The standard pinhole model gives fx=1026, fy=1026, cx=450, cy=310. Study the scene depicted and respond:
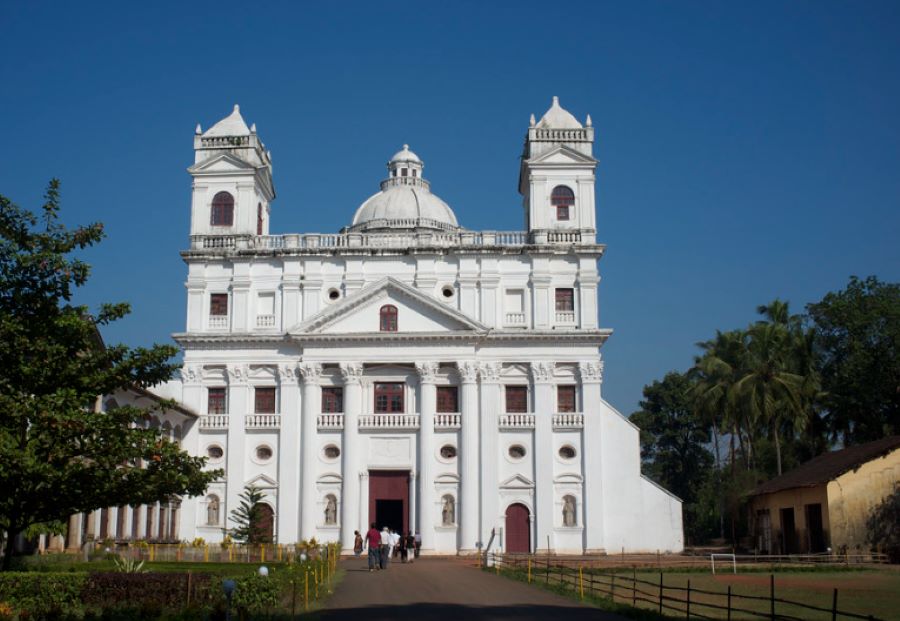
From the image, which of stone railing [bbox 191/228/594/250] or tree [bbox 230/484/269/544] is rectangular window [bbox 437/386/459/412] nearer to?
stone railing [bbox 191/228/594/250]

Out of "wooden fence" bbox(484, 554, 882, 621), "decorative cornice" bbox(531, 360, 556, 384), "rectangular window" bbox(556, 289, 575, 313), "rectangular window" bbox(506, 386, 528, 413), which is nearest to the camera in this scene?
"wooden fence" bbox(484, 554, 882, 621)

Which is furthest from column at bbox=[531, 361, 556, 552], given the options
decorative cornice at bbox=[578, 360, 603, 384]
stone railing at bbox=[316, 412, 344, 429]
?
stone railing at bbox=[316, 412, 344, 429]

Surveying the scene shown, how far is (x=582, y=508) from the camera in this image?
160ft

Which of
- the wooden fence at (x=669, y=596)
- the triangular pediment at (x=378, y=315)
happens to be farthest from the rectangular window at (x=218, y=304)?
the wooden fence at (x=669, y=596)

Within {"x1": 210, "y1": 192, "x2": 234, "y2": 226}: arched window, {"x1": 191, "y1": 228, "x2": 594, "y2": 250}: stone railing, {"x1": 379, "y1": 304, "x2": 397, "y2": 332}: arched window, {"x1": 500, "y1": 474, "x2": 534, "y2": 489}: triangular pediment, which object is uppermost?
{"x1": 210, "y1": 192, "x2": 234, "y2": 226}: arched window

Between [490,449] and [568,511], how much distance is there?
4718mm

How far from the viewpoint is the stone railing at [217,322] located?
Answer: 168 feet

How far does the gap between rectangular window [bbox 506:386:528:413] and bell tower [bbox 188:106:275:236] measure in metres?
15.4

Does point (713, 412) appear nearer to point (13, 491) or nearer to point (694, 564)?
point (694, 564)

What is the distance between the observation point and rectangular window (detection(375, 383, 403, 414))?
165ft

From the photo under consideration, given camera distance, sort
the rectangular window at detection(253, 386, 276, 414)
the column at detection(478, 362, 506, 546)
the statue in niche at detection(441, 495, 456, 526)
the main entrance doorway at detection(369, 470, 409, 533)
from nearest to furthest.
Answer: the column at detection(478, 362, 506, 546) → the statue in niche at detection(441, 495, 456, 526) → the main entrance doorway at detection(369, 470, 409, 533) → the rectangular window at detection(253, 386, 276, 414)

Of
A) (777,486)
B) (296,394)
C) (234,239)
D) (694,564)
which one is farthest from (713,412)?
(234,239)

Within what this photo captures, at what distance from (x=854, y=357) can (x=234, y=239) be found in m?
33.4

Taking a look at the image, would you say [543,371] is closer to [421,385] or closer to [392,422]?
[421,385]
